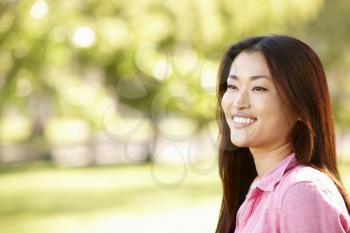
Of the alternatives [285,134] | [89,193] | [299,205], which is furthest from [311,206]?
[89,193]

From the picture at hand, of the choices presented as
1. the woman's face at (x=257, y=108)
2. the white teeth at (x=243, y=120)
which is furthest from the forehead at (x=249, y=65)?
the white teeth at (x=243, y=120)

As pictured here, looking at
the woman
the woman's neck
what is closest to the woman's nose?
the woman

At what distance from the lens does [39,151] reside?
20875 mm

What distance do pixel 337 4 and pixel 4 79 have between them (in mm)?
11334

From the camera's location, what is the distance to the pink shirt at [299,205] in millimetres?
1646

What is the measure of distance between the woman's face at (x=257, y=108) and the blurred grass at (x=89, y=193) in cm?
790

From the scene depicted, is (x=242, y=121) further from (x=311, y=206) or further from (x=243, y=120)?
(x=311, y=206)

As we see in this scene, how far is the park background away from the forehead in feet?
15.2

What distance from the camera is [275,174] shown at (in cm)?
184

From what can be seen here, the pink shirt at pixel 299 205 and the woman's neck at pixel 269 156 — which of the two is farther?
the woman's neck at pixel 269 156

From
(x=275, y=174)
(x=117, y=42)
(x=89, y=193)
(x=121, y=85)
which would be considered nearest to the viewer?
(x=275, y=174)

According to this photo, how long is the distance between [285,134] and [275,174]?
0.13 meters

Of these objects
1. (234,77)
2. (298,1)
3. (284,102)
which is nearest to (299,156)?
(284,102)

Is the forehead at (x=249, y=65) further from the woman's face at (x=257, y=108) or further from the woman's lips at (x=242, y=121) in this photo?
the woman's lips at (x=242, y=121)
